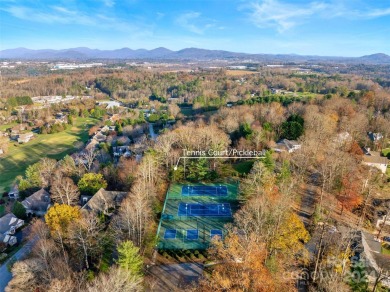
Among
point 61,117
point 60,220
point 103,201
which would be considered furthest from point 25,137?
point 60,220

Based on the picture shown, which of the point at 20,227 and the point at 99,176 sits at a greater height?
the point at 99,176

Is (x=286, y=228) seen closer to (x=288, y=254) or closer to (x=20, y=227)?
(x=288, y=254)

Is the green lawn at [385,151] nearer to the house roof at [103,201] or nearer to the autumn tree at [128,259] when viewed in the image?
the house roof at [103,201]

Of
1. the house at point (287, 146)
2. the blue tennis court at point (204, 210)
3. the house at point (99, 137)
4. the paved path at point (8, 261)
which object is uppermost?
the house at point (287, 146)

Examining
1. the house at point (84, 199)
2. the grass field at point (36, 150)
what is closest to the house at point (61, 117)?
the grass field at point (36, 150)

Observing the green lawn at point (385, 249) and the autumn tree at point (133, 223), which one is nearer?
the autumn tree at point (133, 223)

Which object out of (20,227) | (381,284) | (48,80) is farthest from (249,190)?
(48,80)
